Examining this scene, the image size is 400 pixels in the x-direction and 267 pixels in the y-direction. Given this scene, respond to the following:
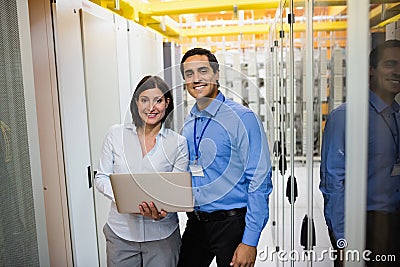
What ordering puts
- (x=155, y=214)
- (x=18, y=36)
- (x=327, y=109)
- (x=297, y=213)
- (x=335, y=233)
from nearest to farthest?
(x=335, y=233) < (x=327, y=109) < (x=18, y=36) < (x=155, y=214) < (x=297, y=213)

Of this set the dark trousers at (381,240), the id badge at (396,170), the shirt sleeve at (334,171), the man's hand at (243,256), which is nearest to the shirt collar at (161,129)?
the man's hand at (243,256)

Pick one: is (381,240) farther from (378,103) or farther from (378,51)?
(378,51)

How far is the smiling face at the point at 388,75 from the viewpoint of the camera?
39.9 inches

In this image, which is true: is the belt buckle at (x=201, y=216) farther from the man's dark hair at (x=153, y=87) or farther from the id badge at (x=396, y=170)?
the id badge at (x=396, y=170)

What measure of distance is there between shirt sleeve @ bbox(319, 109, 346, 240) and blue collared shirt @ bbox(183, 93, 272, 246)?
0.45m

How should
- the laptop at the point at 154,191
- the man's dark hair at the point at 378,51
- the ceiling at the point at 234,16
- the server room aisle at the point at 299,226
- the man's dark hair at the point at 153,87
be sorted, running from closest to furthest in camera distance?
the man's dark hair at the point at 378,51 → the ceiling at the point at 234,16 → the server room aisle at the point at 299,226 → the laptop at the point at 154,191 → the man's dark hair at the point at 153,87

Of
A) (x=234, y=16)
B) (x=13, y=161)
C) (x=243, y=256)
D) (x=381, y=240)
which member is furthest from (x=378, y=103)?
(x=234, y=16)

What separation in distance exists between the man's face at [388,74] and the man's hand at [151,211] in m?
1.12

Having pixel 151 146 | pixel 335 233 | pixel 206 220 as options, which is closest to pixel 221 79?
pixel 151 146

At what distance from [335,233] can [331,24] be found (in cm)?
68

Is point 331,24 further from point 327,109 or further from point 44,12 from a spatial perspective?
point 44,12

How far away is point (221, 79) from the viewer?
2.05m

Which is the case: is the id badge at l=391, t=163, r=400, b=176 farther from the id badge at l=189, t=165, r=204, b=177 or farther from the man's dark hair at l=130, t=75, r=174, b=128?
the man's dark hair at l=130, t=75, r=174, b=128

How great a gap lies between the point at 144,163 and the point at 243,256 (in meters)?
0.66
